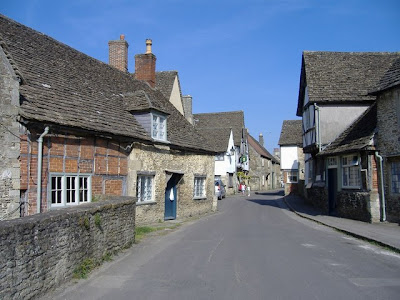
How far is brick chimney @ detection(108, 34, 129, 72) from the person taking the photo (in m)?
24.2

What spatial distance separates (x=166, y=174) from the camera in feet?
63.0

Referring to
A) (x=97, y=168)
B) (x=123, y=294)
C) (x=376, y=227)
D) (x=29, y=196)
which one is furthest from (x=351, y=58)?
(x=123, y=294)

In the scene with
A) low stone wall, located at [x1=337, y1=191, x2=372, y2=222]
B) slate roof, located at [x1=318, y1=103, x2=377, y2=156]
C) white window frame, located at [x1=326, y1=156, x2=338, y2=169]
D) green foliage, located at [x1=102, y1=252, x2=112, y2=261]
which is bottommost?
green foliage, located at [x1=102, y1=252, x2=112, y2=261]

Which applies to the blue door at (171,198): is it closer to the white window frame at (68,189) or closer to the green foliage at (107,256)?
the white window frame at (68,189)

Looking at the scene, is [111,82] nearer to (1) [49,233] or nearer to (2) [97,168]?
(2) [97,168]

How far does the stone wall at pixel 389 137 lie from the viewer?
15391 mm

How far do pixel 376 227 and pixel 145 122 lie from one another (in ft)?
34.5

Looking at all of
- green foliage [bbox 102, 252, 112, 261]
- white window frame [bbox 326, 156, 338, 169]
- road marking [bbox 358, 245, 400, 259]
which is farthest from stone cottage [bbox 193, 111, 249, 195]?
green foliage [bbox 102, 252, 112, 261]

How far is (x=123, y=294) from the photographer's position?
261 inches

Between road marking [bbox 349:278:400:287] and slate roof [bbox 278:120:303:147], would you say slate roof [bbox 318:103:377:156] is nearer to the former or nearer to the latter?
road marking [bbox 349:278:400:287]

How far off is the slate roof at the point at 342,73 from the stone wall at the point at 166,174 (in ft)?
24.4

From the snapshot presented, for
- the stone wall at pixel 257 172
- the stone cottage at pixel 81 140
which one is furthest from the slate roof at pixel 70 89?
the stone wall at pixel 257 172

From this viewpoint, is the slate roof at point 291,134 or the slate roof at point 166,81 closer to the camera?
the slate roof at point 166,81

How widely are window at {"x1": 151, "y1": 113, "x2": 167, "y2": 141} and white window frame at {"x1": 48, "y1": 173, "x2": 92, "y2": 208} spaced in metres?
5.23
